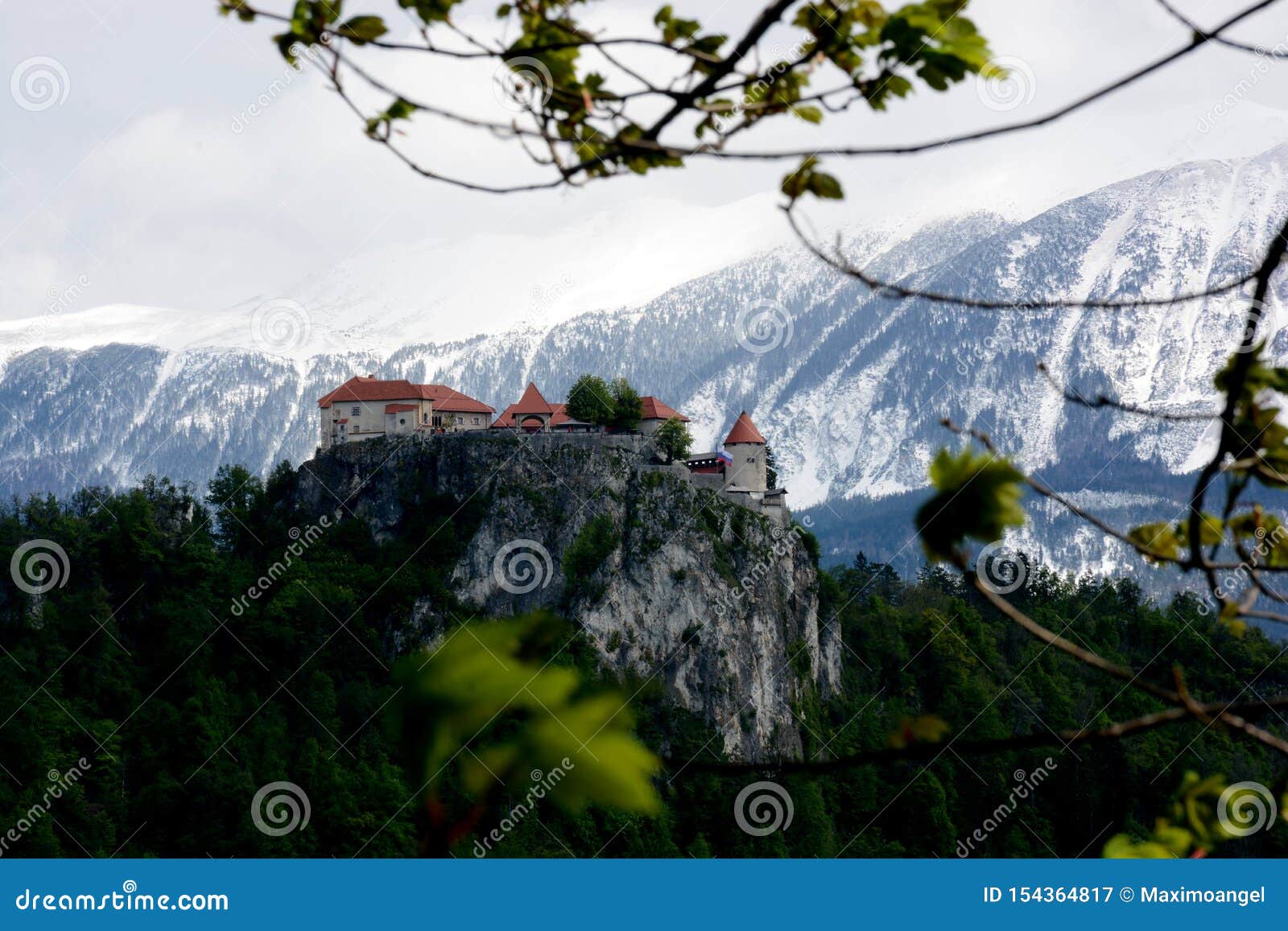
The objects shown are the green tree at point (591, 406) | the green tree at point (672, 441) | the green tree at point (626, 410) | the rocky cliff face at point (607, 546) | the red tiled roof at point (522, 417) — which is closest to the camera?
the rocky cliff face at point (607, 546)

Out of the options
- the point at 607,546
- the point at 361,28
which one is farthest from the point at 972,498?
the point at 607,546

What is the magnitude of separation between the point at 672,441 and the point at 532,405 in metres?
8.80

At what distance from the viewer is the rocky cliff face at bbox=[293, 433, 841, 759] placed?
55.3 metres

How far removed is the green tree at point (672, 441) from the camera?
57.2 meters

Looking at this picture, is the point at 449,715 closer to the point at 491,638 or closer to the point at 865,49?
the point at 491,638

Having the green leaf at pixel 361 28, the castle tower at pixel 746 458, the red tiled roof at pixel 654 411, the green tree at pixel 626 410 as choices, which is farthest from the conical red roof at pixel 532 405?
the green leaf at pixel 361 28

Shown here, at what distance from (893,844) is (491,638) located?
57.8 metres

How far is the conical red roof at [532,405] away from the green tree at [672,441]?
6444mm

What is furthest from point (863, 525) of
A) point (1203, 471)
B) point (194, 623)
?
point (1203, 471)

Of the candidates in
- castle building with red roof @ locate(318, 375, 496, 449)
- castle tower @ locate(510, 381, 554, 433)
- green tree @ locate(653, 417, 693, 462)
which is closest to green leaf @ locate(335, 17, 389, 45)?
green tree @ locate(653, 417, 693, 462)

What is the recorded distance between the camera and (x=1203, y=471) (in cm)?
224

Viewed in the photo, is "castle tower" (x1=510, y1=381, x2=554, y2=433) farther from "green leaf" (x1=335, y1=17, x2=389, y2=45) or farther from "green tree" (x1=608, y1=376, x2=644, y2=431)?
"green leaf" (x1=335, y1=17, x2=389, y2=45)

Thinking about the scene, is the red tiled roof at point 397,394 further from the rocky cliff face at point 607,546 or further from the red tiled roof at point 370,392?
the rocky cliff face at point 607,546

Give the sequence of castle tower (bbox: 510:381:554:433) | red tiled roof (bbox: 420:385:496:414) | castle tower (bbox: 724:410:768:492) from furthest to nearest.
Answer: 1. red tiled roof (bbox: 420:385:496:414)
2. castle tower (bbox: 510:381:554:433)
3. castle tower (bbox: 724:410:768:492)
